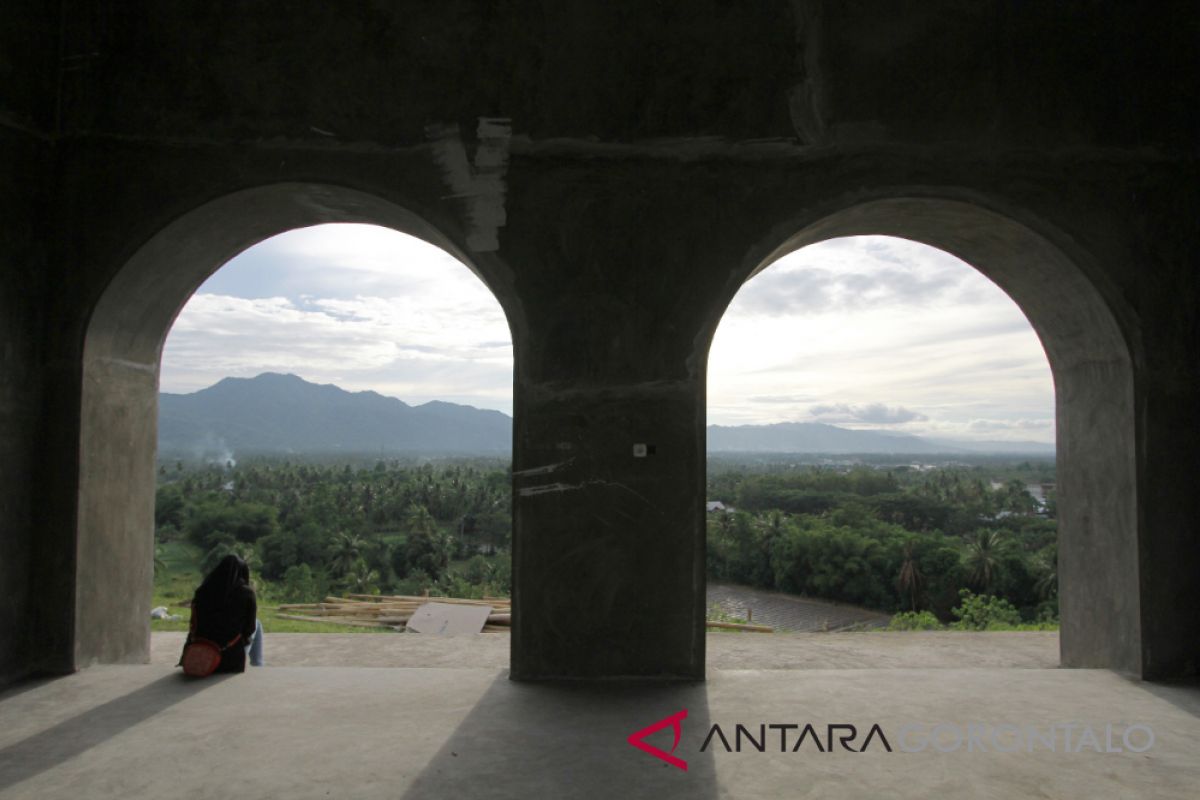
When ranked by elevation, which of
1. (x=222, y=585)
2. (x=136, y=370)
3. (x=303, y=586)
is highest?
(x=136, y=370)

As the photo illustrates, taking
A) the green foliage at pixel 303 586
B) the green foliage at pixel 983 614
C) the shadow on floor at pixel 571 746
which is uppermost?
the shadow on floor at pixel 571 746

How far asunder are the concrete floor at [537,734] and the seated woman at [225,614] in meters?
0.14

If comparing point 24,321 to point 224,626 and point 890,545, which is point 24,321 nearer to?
point 224,626

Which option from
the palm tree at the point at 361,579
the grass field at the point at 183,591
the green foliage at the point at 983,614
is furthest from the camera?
the palm tree at the point at 361,579

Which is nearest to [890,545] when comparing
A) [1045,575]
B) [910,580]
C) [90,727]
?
[910,580]

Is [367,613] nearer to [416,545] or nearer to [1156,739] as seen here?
[1156,739]

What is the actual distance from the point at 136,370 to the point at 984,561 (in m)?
38.3

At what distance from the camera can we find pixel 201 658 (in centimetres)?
450

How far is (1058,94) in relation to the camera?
4867 mm

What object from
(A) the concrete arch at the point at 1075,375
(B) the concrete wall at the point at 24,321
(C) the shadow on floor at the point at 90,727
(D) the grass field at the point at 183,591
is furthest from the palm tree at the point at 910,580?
(B) the concrete wall at the point at 24,321

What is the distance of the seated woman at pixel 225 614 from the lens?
4.58m

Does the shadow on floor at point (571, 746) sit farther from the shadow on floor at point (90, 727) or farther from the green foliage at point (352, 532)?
the green foliage at point (352, 532)

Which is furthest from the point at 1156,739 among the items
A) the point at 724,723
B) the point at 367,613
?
the point at 367,613

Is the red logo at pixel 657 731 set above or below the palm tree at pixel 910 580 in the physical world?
above
